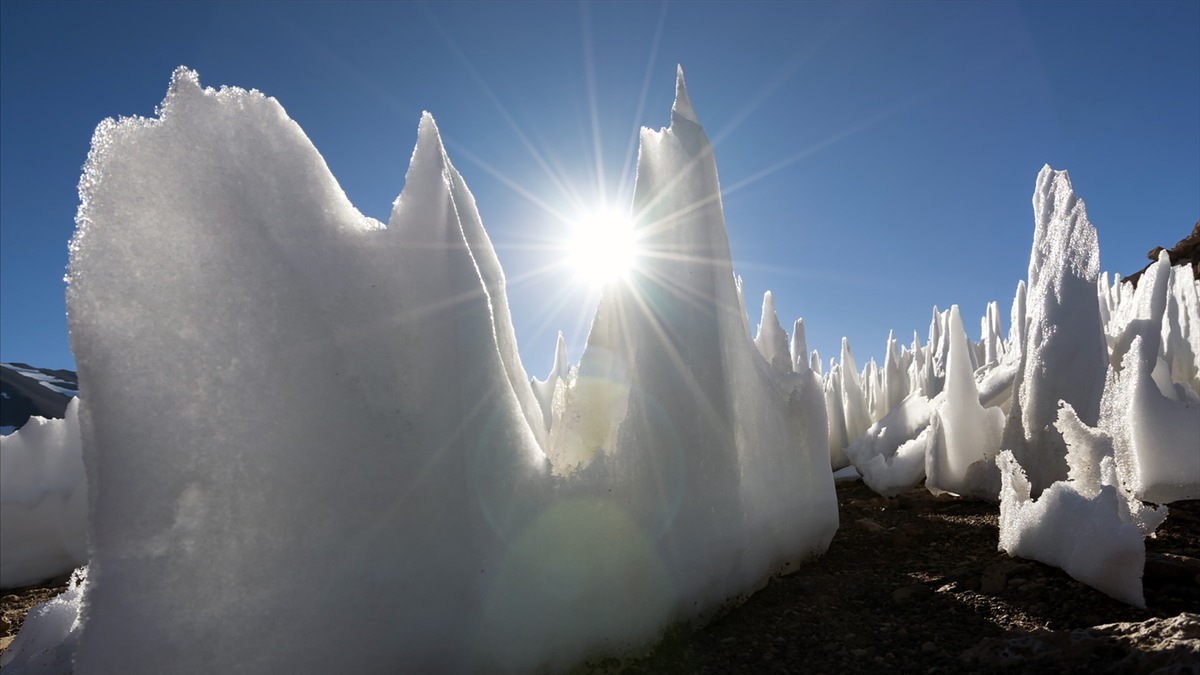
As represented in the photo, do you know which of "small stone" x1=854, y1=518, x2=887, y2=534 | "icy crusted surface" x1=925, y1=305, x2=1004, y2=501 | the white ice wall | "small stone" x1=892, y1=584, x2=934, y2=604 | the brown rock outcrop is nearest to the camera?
"small stone" x1=892, y1=584, x2=934, y2=604

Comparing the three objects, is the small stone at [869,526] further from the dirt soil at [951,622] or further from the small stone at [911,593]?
the small stone at [911,593]

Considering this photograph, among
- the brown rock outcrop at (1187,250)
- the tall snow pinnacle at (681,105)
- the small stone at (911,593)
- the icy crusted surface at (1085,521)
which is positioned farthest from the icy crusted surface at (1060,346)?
the brown rock outcrop at (1187,250)

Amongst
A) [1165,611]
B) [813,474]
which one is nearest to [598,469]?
[813,474]

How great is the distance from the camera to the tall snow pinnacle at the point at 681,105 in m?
3.69

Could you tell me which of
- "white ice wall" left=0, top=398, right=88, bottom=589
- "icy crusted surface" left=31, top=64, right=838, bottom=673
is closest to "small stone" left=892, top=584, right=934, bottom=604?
"icy crusted surface" left=31, top=64, right=838, bottom=673

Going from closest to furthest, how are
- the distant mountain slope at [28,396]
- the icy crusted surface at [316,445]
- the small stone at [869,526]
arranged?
the icy crusted surface at [316,445], the small stone at [869,526], the distant mountain slope at [28,396]

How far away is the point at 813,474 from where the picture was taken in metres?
4.37

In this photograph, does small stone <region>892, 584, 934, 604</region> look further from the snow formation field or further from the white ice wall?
the white ice wall

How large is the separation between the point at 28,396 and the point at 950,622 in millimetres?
77202

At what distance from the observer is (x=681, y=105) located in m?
3.72

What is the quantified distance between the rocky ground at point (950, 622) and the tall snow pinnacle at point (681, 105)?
109 inches

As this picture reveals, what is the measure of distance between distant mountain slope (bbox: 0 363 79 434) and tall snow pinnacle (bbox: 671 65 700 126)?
5926 cm

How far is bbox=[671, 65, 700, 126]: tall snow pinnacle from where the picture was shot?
3.69m

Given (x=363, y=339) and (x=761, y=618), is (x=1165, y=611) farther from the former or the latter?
(x=363, y=339)
